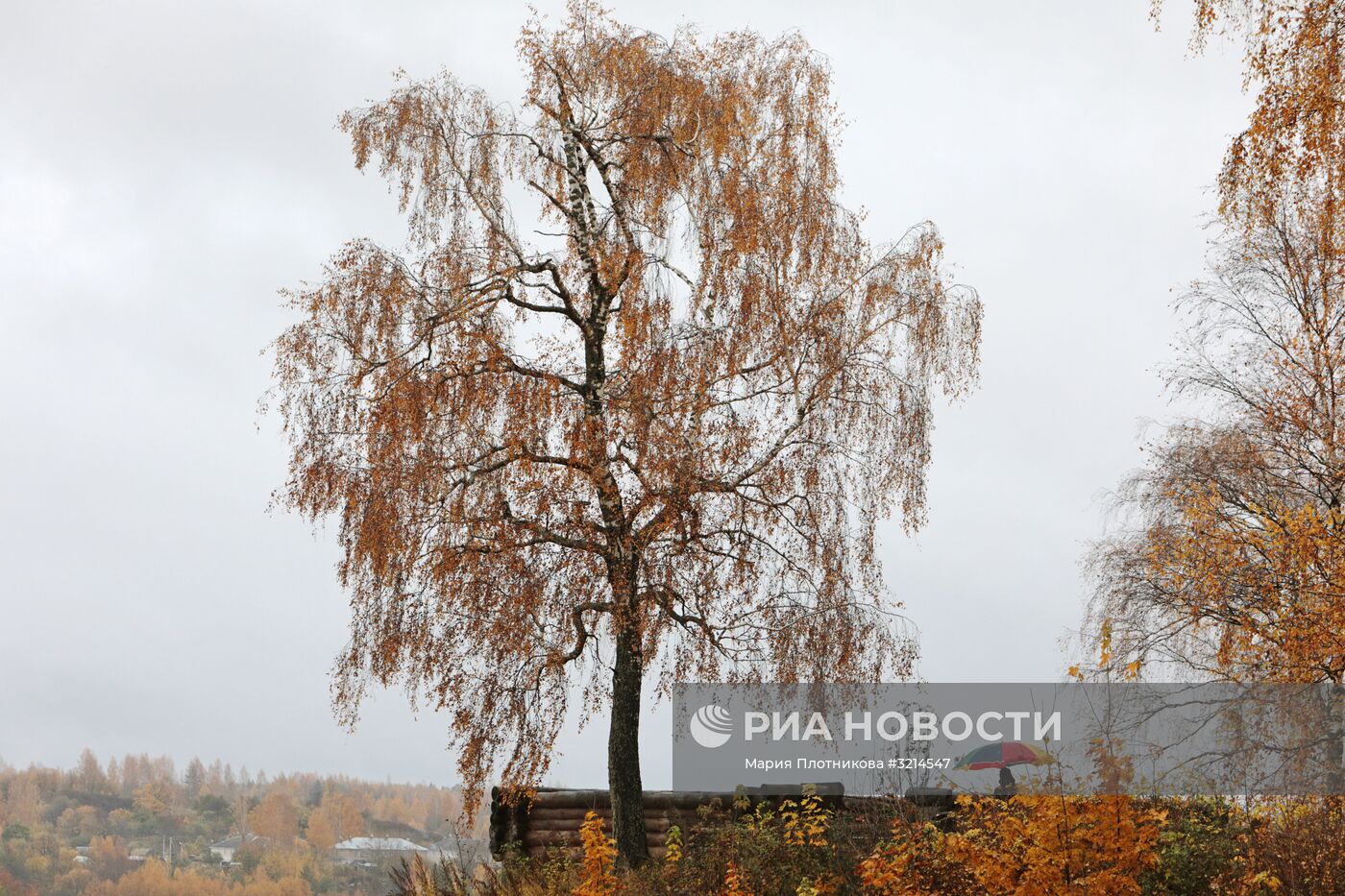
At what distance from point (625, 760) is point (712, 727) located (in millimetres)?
2207

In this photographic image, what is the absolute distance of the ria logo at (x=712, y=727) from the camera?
14094 millimetres

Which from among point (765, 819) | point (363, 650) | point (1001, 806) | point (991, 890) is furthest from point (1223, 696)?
point (363, 650)

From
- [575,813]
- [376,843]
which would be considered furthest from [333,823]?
[575,813]

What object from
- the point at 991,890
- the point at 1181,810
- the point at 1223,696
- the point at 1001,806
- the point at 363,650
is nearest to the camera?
the point at 991,890

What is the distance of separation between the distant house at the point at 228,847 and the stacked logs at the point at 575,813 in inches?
140

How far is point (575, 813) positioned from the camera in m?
14.0

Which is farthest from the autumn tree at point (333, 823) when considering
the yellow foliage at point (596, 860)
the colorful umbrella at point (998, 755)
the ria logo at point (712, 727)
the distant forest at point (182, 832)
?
the colorful umbrella at point (998, 755)

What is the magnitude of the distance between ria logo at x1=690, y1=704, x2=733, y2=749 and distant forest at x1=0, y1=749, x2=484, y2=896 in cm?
297

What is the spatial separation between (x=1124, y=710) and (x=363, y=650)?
8.28m

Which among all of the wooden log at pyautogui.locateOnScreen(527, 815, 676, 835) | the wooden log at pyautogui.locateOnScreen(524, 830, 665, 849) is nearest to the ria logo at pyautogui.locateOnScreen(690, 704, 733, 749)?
the wooden log at pyautogui.locateOnScreen(527, 815, 676, 835)

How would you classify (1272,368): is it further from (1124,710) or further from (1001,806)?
(1001,806)

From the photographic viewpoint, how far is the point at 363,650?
11.6 m

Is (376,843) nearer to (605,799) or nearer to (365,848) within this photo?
(365,848)

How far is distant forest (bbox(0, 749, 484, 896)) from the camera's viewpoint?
48.4ft
